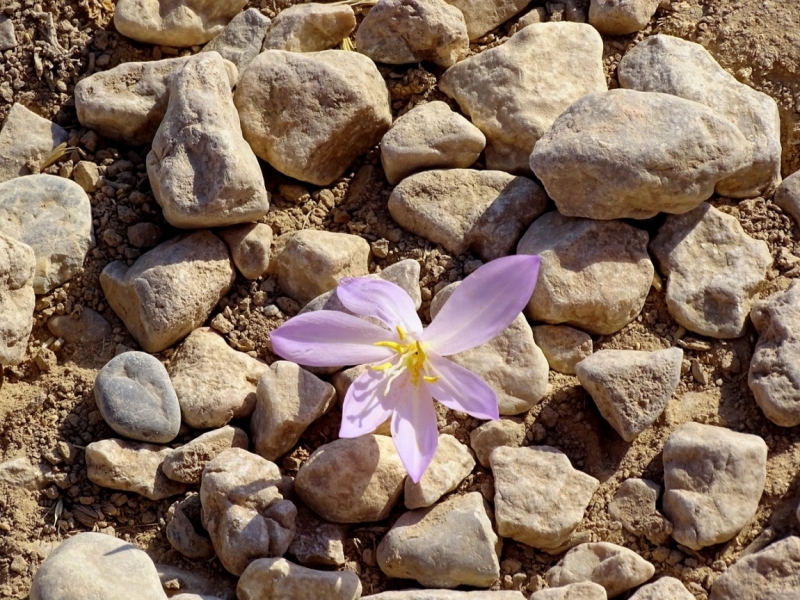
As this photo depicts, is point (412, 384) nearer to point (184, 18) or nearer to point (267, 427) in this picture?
point (267, 427)

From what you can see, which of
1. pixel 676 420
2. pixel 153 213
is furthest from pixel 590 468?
pixel 153 213

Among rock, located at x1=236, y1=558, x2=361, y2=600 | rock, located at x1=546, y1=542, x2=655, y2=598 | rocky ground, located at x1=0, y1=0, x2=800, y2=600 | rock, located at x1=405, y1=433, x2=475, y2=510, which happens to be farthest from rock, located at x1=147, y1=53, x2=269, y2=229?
rock, located at x1=546, y1=542, x2=655, y2=598

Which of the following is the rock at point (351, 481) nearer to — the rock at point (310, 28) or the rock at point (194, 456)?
the rock at point (194, 456)

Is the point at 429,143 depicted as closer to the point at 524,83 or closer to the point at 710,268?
the point at 524,83

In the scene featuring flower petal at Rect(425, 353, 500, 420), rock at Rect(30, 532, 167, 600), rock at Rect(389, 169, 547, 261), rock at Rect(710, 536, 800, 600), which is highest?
rock at Rect(389, 169, 547, 261)

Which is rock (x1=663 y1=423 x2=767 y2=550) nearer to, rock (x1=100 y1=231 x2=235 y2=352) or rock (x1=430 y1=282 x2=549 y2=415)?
rock (x1=430 y1=282 x2=549 y2=415)

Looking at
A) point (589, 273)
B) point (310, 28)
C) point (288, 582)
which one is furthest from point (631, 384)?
point (310, 28)
